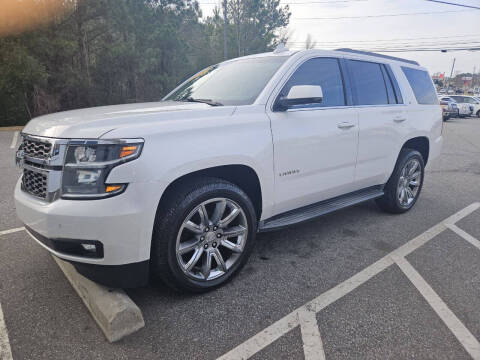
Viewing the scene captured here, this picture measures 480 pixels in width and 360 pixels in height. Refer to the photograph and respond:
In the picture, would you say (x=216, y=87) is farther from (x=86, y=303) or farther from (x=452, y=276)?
(x=452, y=276)

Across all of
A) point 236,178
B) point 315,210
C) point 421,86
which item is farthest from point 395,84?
point 236,178

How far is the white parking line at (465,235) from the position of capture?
3621 mm

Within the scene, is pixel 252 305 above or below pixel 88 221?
below

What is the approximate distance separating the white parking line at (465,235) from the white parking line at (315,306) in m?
0.26

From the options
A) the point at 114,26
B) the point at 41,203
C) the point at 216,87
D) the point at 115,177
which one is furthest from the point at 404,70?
the point at 114,26

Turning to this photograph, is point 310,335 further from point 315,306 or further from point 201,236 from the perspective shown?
point 201,236

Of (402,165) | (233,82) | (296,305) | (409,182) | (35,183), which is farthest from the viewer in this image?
(409,182)

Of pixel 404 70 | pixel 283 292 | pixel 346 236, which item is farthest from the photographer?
pixel 404 70

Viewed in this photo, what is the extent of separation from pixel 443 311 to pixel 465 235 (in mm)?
1765

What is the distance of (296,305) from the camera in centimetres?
254

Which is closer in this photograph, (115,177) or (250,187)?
(115,177)

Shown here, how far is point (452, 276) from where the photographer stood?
2953 mm

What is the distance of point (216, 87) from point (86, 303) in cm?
219

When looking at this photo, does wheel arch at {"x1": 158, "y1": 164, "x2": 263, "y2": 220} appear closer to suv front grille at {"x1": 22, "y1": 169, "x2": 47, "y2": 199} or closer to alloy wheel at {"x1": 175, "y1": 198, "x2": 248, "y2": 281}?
alloy wheel at {"x1": 175, "y1": 198, "x2": 248, "y2": 281}
